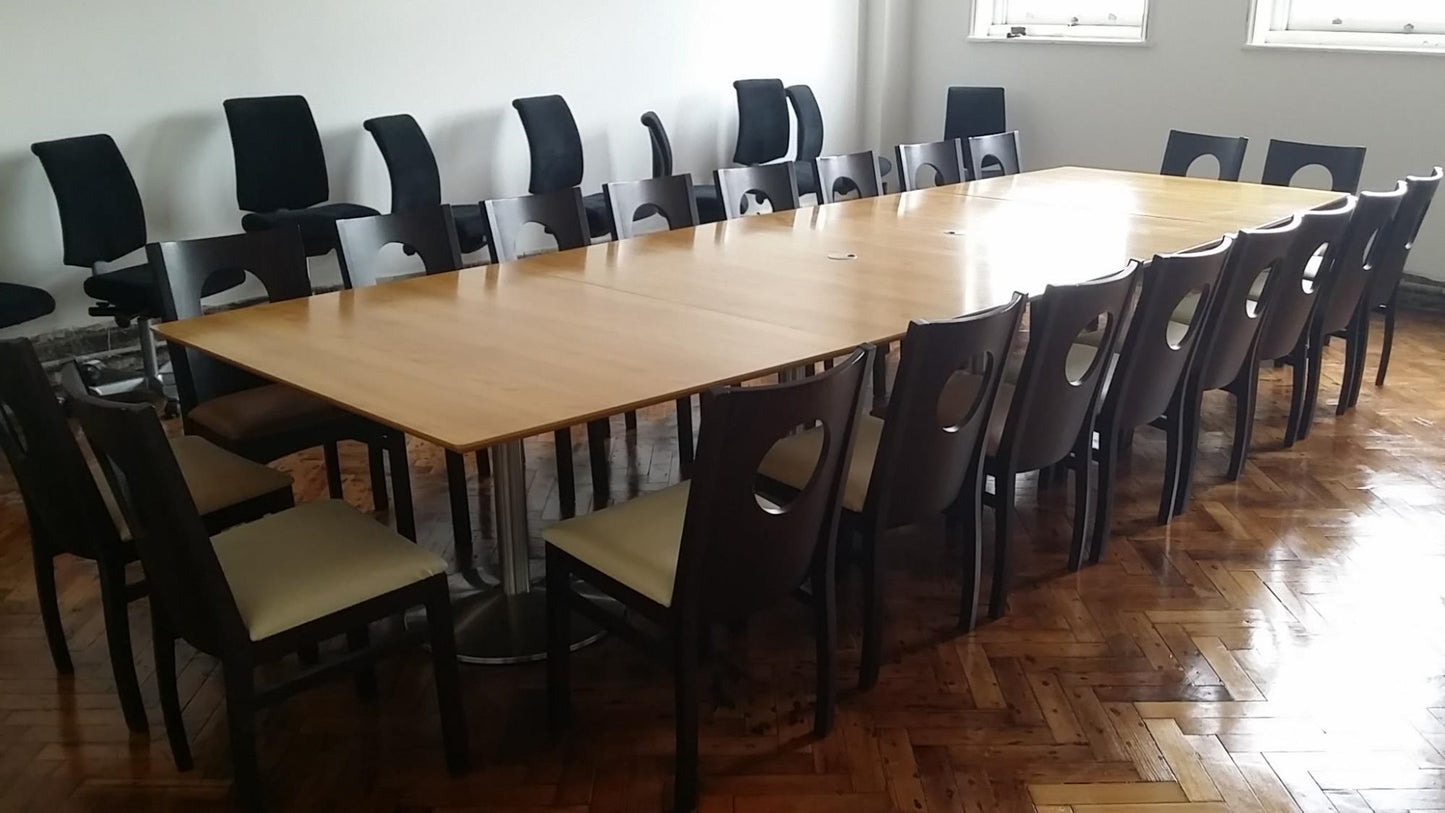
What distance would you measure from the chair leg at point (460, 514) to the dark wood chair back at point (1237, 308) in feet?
6.71

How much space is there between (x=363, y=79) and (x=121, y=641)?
3.71 m

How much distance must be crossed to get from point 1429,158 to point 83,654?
5.90 meters

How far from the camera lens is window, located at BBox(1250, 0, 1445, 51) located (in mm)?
5746

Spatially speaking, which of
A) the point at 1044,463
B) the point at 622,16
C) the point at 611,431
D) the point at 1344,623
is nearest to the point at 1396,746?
the point at 1344,623

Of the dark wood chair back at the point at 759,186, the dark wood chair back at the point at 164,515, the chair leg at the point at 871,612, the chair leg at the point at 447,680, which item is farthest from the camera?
the dark wood chair back at the point at 759,186

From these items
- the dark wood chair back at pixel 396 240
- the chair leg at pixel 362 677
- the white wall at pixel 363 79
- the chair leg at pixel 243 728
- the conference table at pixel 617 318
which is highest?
the white wall at pixel 363 79

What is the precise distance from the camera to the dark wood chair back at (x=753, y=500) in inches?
77.6

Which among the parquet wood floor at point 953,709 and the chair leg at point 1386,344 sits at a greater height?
the chair leg at point 1386,344

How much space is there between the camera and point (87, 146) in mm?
4477

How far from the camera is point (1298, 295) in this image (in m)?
3.73

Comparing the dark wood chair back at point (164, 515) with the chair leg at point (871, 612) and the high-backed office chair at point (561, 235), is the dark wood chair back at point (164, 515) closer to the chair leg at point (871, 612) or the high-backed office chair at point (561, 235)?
the chair leg at point (871, 612)

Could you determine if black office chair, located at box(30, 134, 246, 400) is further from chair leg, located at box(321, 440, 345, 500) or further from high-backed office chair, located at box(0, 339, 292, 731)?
high-backed office chair, located at box(0, 339, 292, 731)

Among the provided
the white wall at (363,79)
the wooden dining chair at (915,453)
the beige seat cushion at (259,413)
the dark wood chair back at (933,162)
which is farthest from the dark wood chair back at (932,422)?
the white wall at (363,79)

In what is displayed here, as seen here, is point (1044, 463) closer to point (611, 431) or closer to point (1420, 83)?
point (611, 431)
